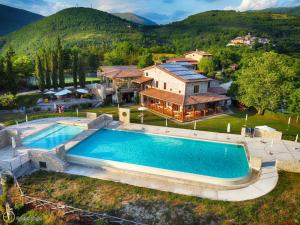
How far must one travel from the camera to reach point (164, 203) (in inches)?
605

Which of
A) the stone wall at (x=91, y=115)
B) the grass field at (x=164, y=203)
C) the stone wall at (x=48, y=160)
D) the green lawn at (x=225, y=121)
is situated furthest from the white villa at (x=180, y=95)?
the stone wall at (x=48, y=160)

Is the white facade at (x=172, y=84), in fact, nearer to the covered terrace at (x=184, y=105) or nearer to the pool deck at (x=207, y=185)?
the covered terrace at (x=184, y=105)

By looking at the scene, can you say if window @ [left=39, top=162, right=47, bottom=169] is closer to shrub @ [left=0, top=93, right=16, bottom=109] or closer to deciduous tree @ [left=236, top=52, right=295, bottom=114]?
shrub @ [left=0, top=93, right=16, bottom=109]

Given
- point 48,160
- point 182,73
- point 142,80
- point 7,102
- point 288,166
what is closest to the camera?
point 288,166

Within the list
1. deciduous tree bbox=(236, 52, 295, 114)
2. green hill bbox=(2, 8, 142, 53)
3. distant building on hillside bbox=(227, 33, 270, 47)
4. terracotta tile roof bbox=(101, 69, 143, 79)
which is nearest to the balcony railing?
deciduous tree bbox=(236, 52, 295, 114)

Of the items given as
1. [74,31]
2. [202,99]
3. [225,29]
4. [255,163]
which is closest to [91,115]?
[202,99]

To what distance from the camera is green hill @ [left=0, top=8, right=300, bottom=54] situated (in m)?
125

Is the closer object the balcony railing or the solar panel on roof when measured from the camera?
the balcony railing

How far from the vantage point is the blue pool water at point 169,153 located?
20031 millimetres

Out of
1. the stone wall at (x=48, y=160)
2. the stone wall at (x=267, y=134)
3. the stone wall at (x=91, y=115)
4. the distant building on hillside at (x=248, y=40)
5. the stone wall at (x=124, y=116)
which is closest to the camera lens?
the stone wall at (x=48, y=160)

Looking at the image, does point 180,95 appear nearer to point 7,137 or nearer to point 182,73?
point 182,73

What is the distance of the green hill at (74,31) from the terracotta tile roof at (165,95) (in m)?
89.6

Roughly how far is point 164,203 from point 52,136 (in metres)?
16.0

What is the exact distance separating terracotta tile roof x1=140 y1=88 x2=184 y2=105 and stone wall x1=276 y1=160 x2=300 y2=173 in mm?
13980
